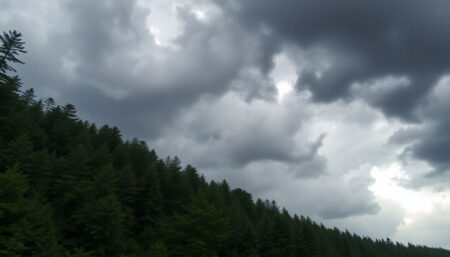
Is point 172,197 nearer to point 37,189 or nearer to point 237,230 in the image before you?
point 237,230

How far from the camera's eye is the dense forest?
38219 mm

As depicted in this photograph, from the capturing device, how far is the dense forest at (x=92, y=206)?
38.2m

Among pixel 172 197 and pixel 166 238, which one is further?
pixel 172 197

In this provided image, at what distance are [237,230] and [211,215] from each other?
19048 millimetres

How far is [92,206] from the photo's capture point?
49.0m

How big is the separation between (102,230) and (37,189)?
1058 cm

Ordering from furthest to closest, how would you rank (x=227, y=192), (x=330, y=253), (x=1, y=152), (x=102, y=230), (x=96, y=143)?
(x=227, y=192)
(x=330, y=253)
(x=96, y=143)
(x=1, y=152)
(x=102, y=230)

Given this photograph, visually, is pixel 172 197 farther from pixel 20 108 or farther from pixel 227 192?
pixel 227 192

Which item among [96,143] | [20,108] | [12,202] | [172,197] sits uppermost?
[96,143]

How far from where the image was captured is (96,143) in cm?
9831

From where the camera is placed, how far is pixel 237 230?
76250 millimetres

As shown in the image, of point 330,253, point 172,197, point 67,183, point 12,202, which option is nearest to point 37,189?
point 67,183

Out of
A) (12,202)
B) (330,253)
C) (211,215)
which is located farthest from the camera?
(330,253)

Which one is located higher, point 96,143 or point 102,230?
point 96,143
